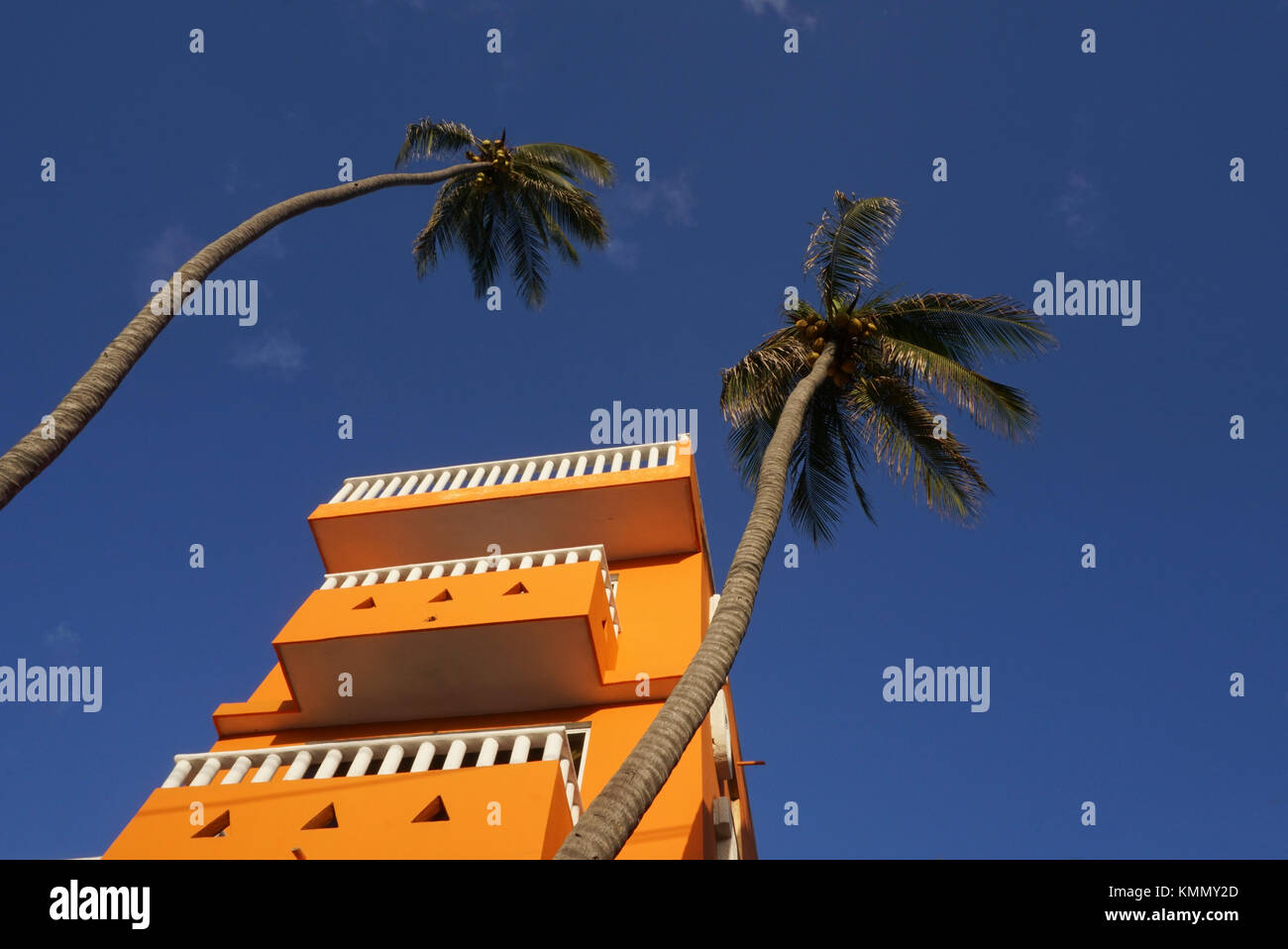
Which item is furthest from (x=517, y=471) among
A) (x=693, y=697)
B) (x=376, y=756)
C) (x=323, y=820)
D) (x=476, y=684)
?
(x=693, y=697)

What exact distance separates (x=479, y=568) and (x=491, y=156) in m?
8.86

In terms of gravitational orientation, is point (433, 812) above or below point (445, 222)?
below

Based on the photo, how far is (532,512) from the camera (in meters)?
17.7

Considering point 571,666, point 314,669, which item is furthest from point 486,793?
point 314,669

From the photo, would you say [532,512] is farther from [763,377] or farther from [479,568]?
[763,377]

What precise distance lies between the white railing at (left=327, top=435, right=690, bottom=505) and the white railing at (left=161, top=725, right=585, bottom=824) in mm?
6932

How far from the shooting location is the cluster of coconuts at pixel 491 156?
19.9m

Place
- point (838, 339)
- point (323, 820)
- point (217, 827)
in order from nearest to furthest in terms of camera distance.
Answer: point (323, 820) → point (217, 827) → point (838, 339)

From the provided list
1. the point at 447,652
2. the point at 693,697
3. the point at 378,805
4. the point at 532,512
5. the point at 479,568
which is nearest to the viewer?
the point at 693,697

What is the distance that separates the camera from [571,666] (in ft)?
46.5

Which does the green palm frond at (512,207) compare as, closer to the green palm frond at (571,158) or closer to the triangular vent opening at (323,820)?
the green palm frond at (571,158)

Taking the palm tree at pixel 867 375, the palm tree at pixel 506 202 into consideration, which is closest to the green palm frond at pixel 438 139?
the palm tree at pixel 506 202
